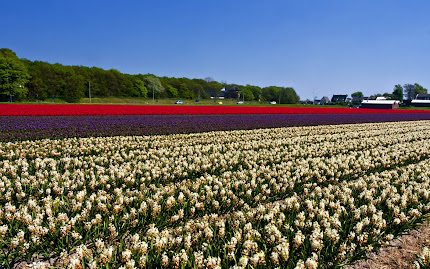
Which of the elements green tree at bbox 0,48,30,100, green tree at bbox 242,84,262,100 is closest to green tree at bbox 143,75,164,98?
green tree at bbox 0,48,30,100

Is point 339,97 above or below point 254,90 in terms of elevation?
below

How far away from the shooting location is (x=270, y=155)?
37.4 ft

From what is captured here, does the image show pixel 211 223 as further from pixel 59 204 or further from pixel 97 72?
pixel 97 72

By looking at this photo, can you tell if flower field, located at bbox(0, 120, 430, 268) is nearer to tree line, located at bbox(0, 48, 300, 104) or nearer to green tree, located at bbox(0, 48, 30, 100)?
green tree, located at bbox(0, 48, 30, 100)

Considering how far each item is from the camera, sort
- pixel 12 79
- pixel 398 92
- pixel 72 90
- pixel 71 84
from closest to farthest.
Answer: pixel 12 79
pixel 72 90
pixel 71 84
pixel 398 92

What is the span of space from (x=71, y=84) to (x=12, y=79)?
12451 millimetres

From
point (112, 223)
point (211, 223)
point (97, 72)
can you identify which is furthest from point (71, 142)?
point (97, 72)

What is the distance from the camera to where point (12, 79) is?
63.3 meters

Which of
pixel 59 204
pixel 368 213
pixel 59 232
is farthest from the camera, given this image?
pixel 368 213

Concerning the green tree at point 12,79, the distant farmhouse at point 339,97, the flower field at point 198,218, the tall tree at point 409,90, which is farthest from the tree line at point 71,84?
the tall tree at point 409,90

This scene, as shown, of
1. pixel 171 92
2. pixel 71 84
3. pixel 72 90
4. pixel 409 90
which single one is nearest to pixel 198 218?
pixel 72 90

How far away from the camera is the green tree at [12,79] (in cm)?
6073

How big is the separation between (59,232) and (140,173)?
3.49 metres

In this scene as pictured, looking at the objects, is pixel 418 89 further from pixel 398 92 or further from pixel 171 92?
pixel 171 92
